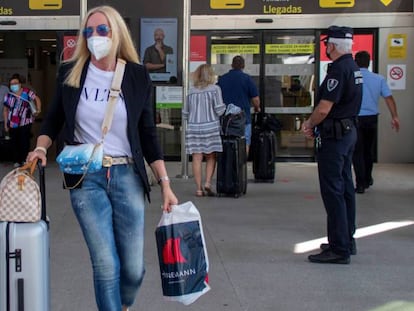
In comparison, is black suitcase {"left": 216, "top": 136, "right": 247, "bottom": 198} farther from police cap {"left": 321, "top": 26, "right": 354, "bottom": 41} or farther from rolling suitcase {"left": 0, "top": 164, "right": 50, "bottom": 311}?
rolling suitcase {"left": 0, "top": 164, "right": 50, "bottom": 311}

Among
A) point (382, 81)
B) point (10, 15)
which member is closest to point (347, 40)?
point (382, 81)

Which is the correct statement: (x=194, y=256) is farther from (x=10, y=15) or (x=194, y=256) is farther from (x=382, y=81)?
(x=10, y=15)

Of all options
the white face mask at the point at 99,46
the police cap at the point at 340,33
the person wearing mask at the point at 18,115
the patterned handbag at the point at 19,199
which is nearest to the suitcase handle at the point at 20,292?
the patterned handbag at the point at 19,199

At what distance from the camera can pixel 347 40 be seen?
546 centimetres

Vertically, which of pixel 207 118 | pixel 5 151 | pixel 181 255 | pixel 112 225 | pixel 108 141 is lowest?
pixel 5 151

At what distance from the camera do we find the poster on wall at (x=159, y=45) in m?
10.6

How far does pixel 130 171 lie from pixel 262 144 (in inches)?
261

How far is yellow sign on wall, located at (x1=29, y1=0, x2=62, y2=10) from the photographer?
41.1 feet

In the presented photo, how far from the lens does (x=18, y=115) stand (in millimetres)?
11602

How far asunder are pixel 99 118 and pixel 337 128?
8.42 ft

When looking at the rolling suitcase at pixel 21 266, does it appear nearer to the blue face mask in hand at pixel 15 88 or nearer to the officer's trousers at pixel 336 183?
the officer's trousers at pixel 336 183

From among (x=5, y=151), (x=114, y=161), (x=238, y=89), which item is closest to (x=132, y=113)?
(x=114, y=161)

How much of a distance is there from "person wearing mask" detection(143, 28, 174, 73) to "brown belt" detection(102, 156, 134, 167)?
725cm

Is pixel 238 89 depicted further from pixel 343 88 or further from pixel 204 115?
pixel 343 88
